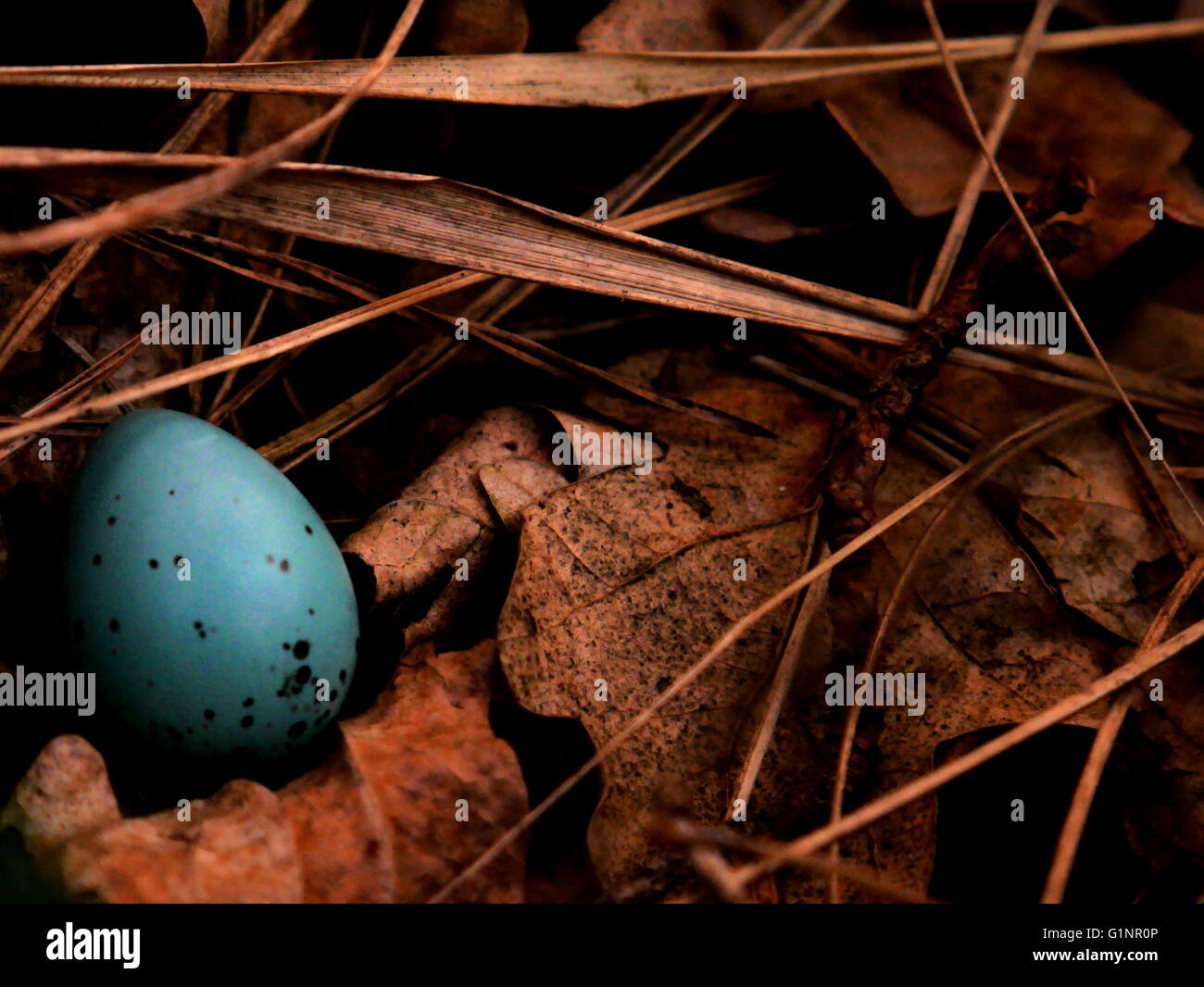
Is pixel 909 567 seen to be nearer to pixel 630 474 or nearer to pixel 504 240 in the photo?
pixel 630 474

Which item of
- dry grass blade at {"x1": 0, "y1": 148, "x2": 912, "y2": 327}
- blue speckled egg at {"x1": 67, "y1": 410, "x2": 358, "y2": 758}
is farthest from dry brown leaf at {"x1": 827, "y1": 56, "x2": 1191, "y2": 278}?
blue speckled egg at {"x1": 67, "y1": 410, "x2": 358, "y2": 758}

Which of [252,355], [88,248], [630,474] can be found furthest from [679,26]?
[88,248]

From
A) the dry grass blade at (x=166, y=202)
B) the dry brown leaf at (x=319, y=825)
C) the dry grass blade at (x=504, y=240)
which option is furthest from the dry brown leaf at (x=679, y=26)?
the dry brown leaf at (x=319, y=825)

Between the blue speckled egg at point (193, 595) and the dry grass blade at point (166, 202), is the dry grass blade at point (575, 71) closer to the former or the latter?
the dry grass blade at point (166, 202)

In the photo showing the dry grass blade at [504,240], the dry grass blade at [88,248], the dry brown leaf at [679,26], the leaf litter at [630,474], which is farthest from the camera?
the dry brown leaf at [679,26]

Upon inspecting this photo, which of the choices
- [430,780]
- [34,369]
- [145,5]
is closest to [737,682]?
[430,780]

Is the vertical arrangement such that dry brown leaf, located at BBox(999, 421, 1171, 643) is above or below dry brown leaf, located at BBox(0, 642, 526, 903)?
above

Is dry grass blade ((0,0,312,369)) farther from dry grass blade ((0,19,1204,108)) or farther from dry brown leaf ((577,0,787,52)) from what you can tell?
dry brown leaf ((577,0,787,52))
